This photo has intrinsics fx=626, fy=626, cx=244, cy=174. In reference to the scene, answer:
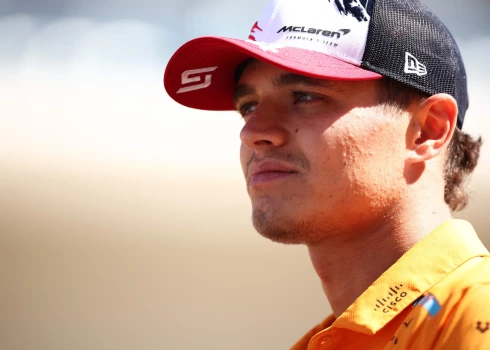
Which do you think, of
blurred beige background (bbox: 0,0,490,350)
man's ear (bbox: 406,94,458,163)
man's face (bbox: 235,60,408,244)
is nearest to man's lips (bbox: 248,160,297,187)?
man's face (bbox: 235,60,408,244)

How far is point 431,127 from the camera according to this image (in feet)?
4.03

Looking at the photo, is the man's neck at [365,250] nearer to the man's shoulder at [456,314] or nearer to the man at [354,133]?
the man at [354,133]

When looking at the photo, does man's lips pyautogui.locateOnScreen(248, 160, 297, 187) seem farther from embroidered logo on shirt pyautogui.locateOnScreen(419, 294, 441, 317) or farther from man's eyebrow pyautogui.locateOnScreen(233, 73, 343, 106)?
embroidered logo on shirt pyautogui.locateOnScreen(419, 294, 441, 317)

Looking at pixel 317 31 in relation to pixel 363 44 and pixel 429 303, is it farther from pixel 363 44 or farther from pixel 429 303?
pixel 429 303

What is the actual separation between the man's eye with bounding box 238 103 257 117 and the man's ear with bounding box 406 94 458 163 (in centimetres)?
35

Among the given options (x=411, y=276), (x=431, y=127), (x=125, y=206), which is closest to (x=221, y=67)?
(x=431, y=127)

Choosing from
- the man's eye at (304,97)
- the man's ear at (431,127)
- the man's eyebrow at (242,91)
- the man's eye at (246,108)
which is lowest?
the man's ear at (431,127)

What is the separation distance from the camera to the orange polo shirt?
0.84 meters

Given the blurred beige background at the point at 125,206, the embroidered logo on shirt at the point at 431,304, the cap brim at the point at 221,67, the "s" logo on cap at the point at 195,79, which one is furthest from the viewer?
the blurred beige background at the point at 125,206

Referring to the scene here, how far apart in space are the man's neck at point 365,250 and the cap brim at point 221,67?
28 cm

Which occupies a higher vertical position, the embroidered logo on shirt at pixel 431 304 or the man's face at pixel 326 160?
the man's face at pixel 326 160

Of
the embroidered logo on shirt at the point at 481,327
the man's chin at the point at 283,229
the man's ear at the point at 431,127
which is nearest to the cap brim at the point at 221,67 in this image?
the man's ear at the point at 431,127

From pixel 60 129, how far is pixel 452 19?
2.44m

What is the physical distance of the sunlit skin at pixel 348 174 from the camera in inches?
46.1
